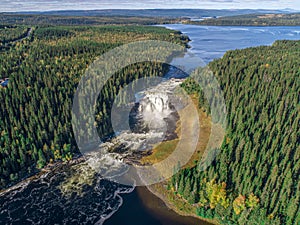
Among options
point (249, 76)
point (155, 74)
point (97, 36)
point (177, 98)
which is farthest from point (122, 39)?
point (249, 76)

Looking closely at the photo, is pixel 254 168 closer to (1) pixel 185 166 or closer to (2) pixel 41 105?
(1) pixel 185 166

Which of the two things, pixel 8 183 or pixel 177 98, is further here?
pixel 177 98

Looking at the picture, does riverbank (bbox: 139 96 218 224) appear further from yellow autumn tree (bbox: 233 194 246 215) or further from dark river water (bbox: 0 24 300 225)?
yellow autumn tree (bbox: 233 194 246 215)

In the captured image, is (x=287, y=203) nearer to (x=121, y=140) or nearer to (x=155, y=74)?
(x=121, y=140)

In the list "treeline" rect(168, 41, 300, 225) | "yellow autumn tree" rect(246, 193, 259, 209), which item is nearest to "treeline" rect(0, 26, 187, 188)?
"treeline" rect(168, 41, 300, 225)

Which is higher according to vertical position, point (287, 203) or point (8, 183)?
point (287, 203)

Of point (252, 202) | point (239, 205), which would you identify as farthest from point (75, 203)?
point (252, 202)
